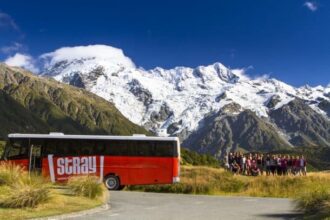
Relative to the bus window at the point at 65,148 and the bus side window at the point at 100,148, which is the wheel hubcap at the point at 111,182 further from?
the bus window at the point at 65,148

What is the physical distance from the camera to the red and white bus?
39.9 meters

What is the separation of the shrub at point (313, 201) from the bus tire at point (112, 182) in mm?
20411

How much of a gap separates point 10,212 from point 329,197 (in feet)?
36.1

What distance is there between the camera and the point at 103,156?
4025 centimetres

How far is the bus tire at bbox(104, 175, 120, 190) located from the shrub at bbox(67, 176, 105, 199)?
501 inches

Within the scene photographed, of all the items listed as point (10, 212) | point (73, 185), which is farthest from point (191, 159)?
point (10, 212)

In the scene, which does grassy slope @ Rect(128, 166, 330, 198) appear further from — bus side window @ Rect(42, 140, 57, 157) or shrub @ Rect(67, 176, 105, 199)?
shrub @ Rect(67, 176, 105, 199)

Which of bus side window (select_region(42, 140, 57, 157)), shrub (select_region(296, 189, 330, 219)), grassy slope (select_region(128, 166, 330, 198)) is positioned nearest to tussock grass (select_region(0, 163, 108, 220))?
shrub (select_region(296, 189, 330, 219))

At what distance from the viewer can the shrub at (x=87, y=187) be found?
86.9 feet

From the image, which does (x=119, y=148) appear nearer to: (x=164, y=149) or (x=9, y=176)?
(x=164, y=149)

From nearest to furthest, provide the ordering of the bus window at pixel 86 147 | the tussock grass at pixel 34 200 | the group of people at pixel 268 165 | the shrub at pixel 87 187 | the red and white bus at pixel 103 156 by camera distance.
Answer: the tussock grass at pixel 34 200
the shrub at pixel 87 187
the red and white bus at pixel 103 156
the bus window at pixel 86 147
the group of people at pixel 268 165

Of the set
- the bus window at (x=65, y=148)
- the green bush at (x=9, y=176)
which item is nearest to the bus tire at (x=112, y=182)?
the bus window at (x=65, y=148)

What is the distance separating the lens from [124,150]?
40.4 m

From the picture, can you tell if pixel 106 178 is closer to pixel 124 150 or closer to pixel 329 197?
pixel 124 150
